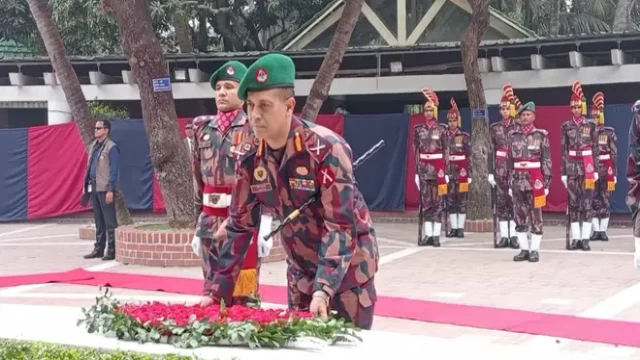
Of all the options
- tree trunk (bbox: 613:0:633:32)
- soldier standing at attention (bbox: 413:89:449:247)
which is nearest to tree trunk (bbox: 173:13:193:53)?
soldier standing at attention (bbox: 413:89:449:247)

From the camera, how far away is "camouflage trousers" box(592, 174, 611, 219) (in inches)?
577

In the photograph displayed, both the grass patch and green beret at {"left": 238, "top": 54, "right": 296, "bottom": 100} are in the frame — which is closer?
green beret at {"left": 238, "top": 54, "right": 296, "bottom": 100}

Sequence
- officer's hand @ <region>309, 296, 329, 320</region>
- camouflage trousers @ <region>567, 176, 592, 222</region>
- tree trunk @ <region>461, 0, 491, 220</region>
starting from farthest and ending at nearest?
tree trunk @ <region>461, 0, 491, 220</region> → camouflage trousers @ <region>567, 176, 592, 222</region> → officer's hand @ <region>309, 296, 329, 320</region>

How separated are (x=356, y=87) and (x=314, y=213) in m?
14.9

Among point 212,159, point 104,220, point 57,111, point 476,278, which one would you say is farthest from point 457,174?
point 212,159

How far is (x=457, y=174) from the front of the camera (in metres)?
15.7

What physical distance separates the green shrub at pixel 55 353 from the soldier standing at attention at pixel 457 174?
38.8 feet

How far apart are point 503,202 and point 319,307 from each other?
32.8 feet

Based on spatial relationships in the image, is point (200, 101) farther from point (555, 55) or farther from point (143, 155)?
point (555, 55)

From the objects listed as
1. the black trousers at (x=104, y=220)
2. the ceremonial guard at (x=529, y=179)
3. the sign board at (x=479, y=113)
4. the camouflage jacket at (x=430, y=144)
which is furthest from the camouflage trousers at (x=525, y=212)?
the black trousers at (x=104, y=220)

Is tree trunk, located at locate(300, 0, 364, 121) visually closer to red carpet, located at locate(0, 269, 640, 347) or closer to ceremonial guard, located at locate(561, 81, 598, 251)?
ceremonial guard, located at locate(561, 81, 598, 251)

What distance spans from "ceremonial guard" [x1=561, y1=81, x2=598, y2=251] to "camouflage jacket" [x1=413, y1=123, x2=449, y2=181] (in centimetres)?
175

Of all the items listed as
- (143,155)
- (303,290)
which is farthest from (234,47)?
(303,290)

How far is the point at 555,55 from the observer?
17.4 m
